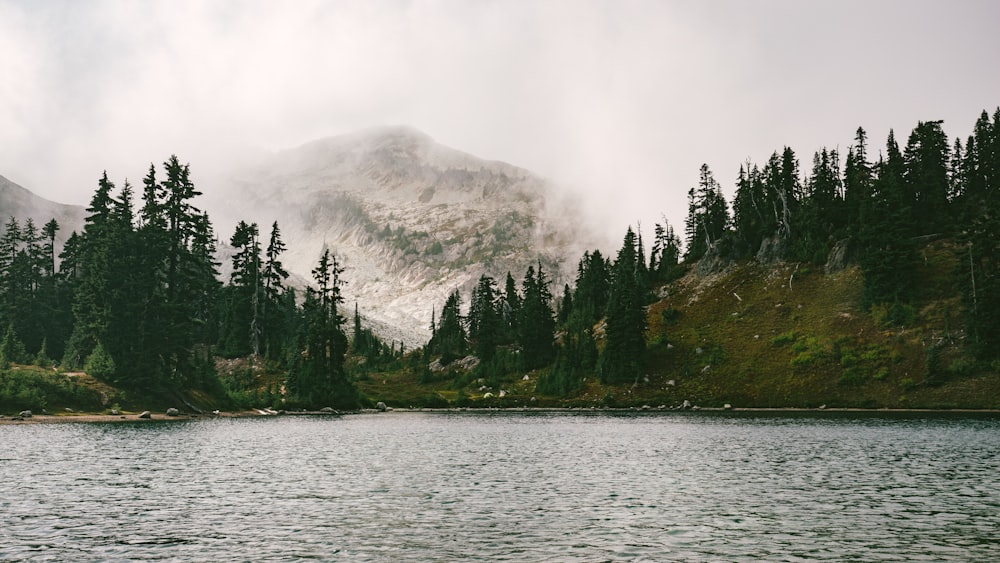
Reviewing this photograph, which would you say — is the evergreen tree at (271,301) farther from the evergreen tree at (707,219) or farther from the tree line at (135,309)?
the evergreen tree at (707,219)

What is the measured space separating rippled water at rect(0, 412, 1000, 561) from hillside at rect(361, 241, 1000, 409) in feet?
161

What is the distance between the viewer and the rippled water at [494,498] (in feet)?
74.0

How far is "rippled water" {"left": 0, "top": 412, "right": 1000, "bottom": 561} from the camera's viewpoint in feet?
74.0

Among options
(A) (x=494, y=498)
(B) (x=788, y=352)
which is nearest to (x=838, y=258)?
(B) (x=788, y=352)

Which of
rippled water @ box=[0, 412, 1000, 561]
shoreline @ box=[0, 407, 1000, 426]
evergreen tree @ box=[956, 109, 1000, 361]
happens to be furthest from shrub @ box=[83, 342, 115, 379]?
evergreen tree @ box=[956, 109, 1000, 361]

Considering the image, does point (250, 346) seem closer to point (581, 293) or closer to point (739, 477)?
point (581, 293)

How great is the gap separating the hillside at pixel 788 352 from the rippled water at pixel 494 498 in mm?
48936

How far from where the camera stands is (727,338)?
139m

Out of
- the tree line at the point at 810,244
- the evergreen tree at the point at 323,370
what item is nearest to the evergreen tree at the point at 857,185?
the tree line at the point at 810,244

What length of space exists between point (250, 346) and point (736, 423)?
110992 millimetres

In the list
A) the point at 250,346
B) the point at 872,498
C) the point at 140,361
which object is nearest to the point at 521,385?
the point at 250,346

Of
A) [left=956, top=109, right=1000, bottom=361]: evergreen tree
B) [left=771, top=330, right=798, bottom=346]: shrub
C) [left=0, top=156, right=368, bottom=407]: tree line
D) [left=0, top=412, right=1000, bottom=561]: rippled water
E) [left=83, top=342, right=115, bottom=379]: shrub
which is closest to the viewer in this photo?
[left=0, top=412, right=1000, bottom=561]: rippled water

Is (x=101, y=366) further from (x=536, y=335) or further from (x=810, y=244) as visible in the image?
(x=810, y=244)

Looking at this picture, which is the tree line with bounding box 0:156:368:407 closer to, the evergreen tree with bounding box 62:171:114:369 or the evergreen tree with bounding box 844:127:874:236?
the evergreen tree with bounding box 62:171:114:369
